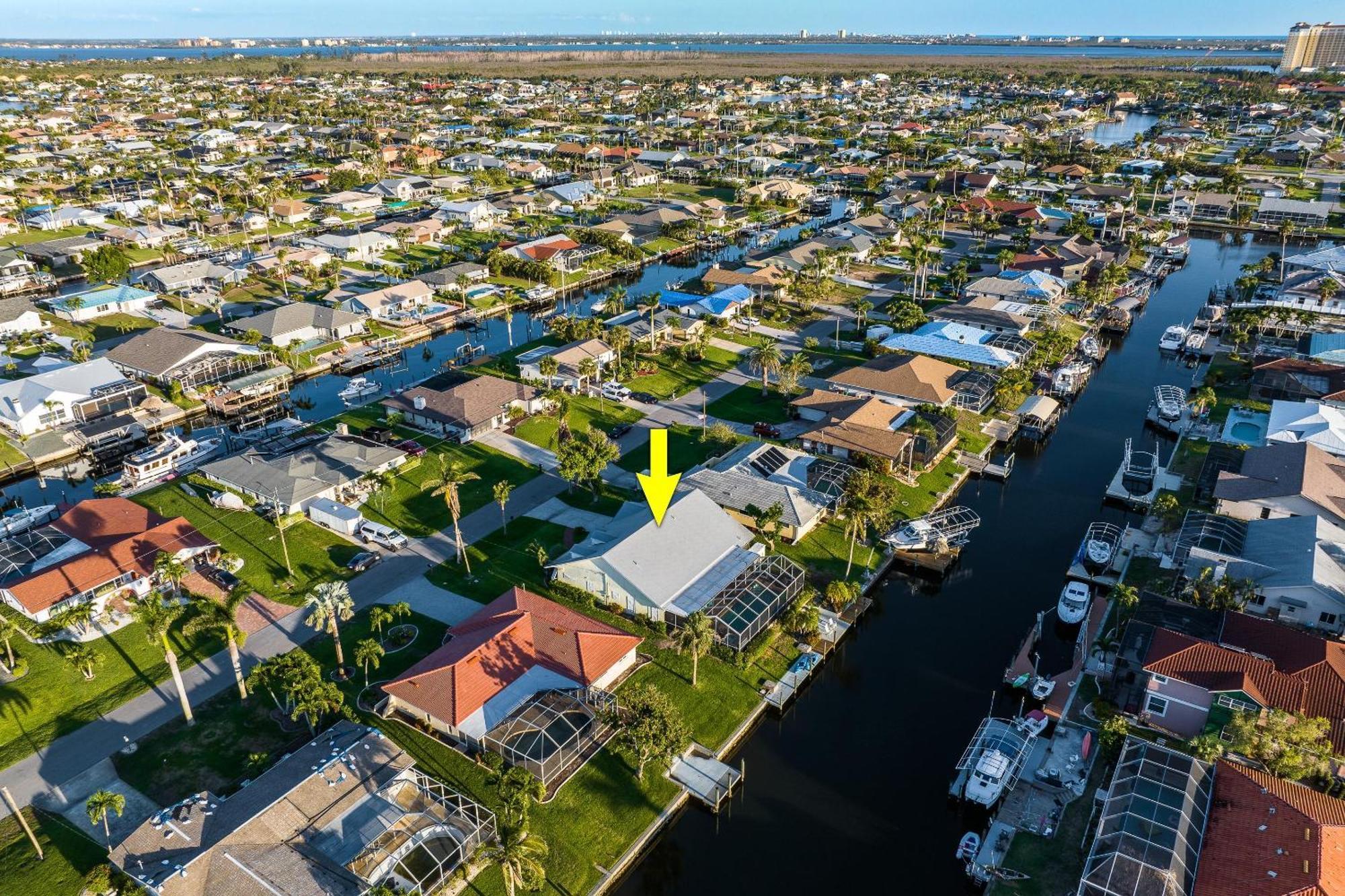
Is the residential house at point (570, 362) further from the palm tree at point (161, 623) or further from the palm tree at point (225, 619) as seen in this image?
the palm tree at point (161, 623)

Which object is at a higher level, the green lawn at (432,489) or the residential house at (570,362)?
the residential house at (570,362)

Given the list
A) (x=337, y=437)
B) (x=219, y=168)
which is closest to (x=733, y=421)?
(x=337, y=437)

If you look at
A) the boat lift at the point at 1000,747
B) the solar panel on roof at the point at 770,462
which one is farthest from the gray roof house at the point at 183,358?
the boat lift at the point at 1000,747

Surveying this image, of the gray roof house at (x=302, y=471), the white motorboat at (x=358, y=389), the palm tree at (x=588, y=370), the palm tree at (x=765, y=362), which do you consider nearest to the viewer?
the gray roof house at (x=302, y=471)

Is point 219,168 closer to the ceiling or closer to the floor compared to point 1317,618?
closer to the ceiling

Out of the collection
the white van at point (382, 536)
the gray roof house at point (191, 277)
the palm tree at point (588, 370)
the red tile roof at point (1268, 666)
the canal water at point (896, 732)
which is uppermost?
the gray roof house at point (191, 277)

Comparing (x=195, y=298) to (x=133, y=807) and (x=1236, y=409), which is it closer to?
(x=133, y=807)

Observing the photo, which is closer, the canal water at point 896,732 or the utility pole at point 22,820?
the utility pole at point 22,820

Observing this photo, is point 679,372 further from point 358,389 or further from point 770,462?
point 358,389
